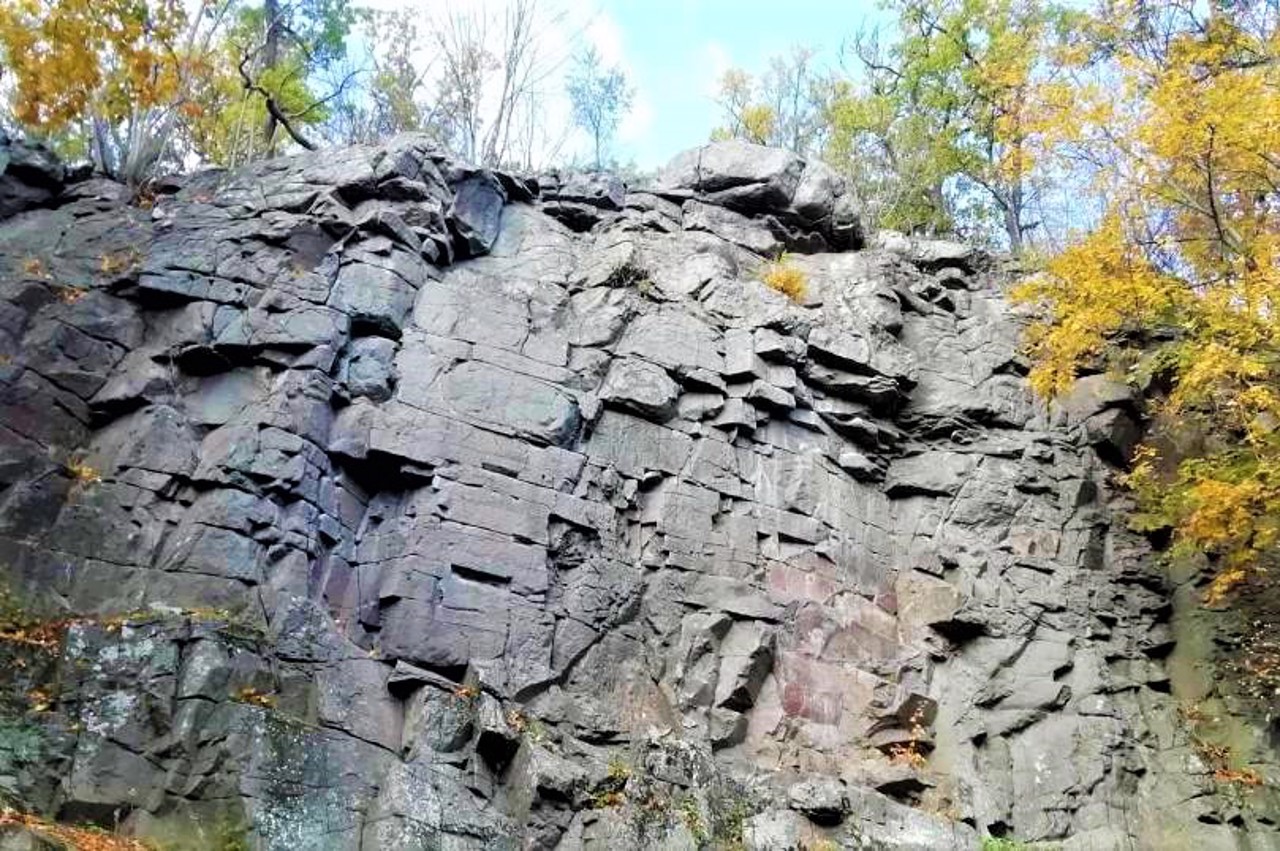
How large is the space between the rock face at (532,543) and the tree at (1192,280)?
1.07 meters

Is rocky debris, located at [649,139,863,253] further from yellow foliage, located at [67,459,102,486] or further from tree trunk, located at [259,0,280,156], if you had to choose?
yellow foliage, located at [67,459,102,486]

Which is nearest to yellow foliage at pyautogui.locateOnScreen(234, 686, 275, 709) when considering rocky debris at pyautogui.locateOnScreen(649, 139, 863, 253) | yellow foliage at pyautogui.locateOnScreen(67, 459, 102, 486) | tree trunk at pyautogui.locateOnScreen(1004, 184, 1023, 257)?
yellow foliage at pyautogui.locateOnScreen(67, 459, 102, 486)

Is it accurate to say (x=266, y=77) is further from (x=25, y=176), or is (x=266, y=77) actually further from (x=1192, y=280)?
(x=1192, y=280)

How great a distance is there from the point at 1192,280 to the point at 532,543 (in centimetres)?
948

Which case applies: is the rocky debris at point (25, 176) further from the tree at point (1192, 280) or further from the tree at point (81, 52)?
the tree at point (1192, 280)

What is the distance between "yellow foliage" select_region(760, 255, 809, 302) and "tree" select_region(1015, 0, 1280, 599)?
338cm

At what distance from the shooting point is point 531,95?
72.9 ft

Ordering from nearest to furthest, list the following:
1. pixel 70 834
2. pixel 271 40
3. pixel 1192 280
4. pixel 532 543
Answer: pixel 70 834 → pixel 532 543 → pixel 1192 280 → pixel 271 40

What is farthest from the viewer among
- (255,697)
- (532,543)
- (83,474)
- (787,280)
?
(787,280)

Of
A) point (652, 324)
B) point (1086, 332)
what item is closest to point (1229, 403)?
point (1086, 332)

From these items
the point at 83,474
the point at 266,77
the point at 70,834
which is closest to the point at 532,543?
the point at 83,474

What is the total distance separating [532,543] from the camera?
12.8 metres

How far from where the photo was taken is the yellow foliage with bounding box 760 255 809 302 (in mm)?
16891

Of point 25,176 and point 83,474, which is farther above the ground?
point 25,176
